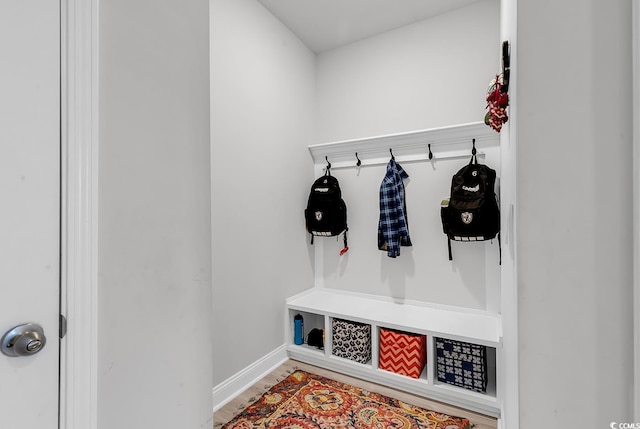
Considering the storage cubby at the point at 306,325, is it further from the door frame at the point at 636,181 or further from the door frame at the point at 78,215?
the door frame at the point at 636,181

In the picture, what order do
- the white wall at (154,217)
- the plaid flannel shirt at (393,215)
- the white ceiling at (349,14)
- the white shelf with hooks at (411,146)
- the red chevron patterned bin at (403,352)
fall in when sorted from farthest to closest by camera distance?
the plaid flannel shirt at (393,215), the white ceiling at (349,14), the white shelf with hooks at (411,146), the red chevron patterned bin at (403,352), the white wall at (154,217)

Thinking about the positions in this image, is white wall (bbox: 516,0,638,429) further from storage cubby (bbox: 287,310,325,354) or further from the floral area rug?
storage cubby (bbox: 287,310,325,354)

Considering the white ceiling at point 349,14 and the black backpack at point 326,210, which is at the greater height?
the white ceiling at point 349,14

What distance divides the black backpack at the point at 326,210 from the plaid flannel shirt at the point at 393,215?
1.17ft

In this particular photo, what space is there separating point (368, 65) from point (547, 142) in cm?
241

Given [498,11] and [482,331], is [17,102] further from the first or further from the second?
[498,11]

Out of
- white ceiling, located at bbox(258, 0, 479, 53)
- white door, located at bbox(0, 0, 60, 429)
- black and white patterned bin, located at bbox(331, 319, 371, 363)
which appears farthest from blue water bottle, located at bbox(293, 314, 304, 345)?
white ceiling, located at bbox(258, 0, 479, 53)

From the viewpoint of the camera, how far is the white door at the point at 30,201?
2.02 ft

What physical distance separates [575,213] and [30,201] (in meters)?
1.09

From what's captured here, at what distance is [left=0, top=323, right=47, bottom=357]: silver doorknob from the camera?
61cm

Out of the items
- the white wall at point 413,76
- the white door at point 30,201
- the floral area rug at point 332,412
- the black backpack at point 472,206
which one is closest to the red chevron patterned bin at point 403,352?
the floral area rug at point 332,412

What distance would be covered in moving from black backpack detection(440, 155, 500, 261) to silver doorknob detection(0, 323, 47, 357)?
2.10 m

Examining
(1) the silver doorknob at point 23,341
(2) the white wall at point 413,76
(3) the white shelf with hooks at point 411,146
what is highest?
(2) the white wall at point 413,76

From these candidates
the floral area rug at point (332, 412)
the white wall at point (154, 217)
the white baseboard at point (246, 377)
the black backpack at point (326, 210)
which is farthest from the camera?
the black backpack at point (326, 210)
